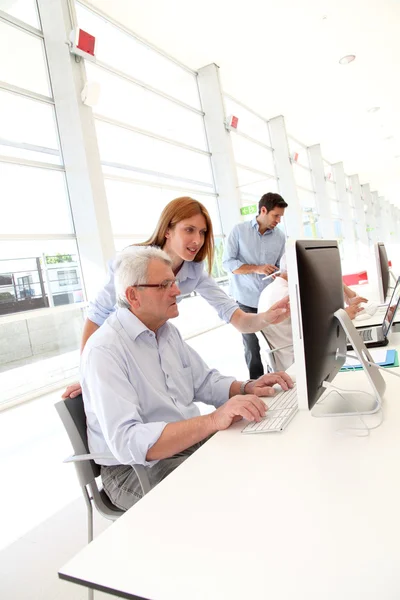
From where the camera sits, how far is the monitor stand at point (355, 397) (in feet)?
→ 3.82

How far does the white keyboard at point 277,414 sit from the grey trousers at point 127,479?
1.06 ft

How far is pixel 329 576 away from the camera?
60 centimetres

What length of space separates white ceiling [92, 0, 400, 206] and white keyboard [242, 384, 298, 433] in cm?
553

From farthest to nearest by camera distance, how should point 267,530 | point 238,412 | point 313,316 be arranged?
point 238,412
point 313,316
point 267,530

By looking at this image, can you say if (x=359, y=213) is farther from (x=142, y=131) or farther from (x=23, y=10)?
(x=23, y=10)

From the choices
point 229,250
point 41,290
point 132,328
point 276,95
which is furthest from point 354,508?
point 276,95

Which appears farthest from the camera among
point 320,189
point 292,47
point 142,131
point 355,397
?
point 320,189

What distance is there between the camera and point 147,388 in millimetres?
1360

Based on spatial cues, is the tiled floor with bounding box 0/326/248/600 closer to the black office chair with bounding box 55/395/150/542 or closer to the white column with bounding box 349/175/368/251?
the black office chair with bounding box 55/395/150/542

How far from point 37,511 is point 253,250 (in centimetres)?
257

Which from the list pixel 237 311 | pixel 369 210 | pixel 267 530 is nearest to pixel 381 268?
pixel 237 311

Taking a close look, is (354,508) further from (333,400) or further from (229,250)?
(229,250)

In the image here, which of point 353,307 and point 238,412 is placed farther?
point 353,307

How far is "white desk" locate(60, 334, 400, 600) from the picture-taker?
1.98ft
